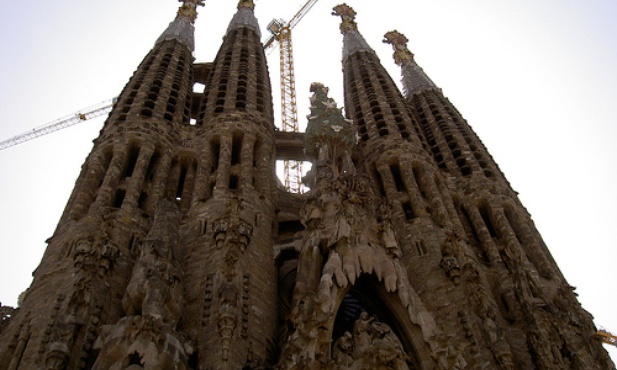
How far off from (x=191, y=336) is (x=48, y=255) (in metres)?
5.35

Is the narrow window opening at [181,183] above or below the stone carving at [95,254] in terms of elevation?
above

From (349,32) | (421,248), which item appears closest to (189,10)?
(349,32)

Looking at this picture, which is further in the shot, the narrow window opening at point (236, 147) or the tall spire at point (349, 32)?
the tall spire at point (349, 32)

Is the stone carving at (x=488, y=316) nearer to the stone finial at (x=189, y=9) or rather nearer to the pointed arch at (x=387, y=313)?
the pointed arch at (x=387, y=313)

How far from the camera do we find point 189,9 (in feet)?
137

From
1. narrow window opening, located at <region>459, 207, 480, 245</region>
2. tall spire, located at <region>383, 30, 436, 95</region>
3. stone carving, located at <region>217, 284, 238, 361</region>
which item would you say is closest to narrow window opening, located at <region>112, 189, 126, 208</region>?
stone carving, located at <region>217, 284, 238, 361</region>

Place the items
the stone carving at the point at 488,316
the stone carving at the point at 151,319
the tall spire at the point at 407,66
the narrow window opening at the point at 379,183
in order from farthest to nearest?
the tall spire at the point at 407,66 → the narrow window opening at the point at 379,183 → the stone carving at the point at 488,316 → the stone carving at the point at 151,319

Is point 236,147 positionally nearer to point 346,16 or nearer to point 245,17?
point 245,17

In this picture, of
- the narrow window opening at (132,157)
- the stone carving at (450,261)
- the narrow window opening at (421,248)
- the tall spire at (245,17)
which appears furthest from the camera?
the tall spire at (245,17)

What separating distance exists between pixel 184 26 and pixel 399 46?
1528 centimetres

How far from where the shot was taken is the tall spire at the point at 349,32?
43.1 metres

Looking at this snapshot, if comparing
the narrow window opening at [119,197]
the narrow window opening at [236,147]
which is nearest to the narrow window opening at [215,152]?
the narrow window opening at [236,147]

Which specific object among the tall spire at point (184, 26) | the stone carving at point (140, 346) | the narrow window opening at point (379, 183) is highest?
the tall spire at point (184, 26)

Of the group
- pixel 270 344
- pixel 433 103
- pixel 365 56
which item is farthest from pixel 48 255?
pixel 365 56
